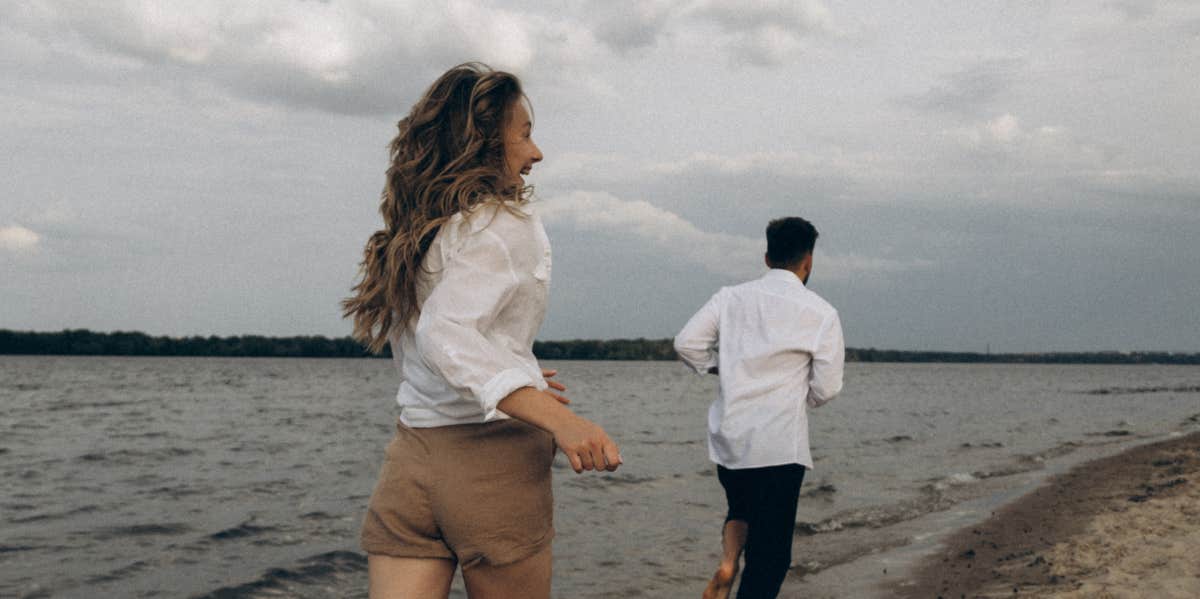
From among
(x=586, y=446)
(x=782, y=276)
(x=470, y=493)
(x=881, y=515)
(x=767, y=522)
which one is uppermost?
(x=782, y=276)

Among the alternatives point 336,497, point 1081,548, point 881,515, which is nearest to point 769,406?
point 1081,548

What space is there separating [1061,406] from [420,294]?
42.0 metres

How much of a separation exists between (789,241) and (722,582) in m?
1.78

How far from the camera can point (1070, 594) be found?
5586 mm

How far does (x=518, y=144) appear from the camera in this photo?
2.05 m

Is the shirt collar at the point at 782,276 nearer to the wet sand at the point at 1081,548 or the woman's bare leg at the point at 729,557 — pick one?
the woman's bare leg at the point at 729,557

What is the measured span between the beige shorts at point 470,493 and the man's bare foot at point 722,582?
2680mm

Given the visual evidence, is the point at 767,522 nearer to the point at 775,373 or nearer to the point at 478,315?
the point at 775,373

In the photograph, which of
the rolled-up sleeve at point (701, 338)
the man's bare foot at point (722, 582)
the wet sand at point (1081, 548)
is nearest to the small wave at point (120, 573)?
the man's bare foot at point (722, 582)

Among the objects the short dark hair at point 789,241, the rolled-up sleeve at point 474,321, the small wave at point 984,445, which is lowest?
the small wave at point 984,445

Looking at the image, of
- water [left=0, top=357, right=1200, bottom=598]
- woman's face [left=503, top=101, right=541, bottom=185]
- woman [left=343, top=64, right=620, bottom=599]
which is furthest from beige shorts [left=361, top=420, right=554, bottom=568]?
water [left=0, top=357, right=1200, bottom=598]

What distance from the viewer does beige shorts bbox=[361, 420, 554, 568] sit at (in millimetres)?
1938

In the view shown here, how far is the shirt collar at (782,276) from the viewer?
444 cm

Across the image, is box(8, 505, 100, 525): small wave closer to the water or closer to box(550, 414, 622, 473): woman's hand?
the water
